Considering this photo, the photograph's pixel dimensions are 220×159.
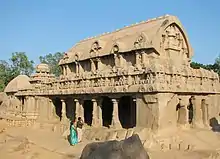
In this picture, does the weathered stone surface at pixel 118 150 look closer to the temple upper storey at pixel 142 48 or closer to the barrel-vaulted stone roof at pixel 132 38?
the temple upper storey at pixel 142 48

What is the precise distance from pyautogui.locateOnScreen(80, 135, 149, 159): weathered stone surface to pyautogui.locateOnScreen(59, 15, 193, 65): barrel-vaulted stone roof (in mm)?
13108

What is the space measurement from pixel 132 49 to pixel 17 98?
14870mm

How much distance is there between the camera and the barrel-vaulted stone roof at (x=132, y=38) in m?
20.8

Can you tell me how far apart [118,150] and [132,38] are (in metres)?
15.9

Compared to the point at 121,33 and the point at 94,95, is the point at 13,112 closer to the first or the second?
the point at 94,95

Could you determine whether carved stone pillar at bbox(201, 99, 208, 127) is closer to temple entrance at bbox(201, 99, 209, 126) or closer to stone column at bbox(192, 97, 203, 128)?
temple entrance at bbox(201, 99, 209, 126)

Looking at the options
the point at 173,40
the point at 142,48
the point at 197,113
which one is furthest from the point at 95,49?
the point at 197,113

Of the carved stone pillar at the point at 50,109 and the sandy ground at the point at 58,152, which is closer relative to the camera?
the sandy ground at the point at 58,152

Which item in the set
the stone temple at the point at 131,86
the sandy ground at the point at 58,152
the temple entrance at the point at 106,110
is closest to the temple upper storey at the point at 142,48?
the stone temple at the point at 131,86

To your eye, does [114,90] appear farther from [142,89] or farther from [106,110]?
[106,110]

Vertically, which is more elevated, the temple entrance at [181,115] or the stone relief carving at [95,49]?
the stone relief carving at [95,49]

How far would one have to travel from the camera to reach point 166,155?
44.1ft

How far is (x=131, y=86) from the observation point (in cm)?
1703

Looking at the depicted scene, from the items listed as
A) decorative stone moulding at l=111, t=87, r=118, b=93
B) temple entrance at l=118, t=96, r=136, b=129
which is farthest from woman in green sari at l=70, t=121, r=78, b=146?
temple entrance at l=118, t=96, r=136, b=129
